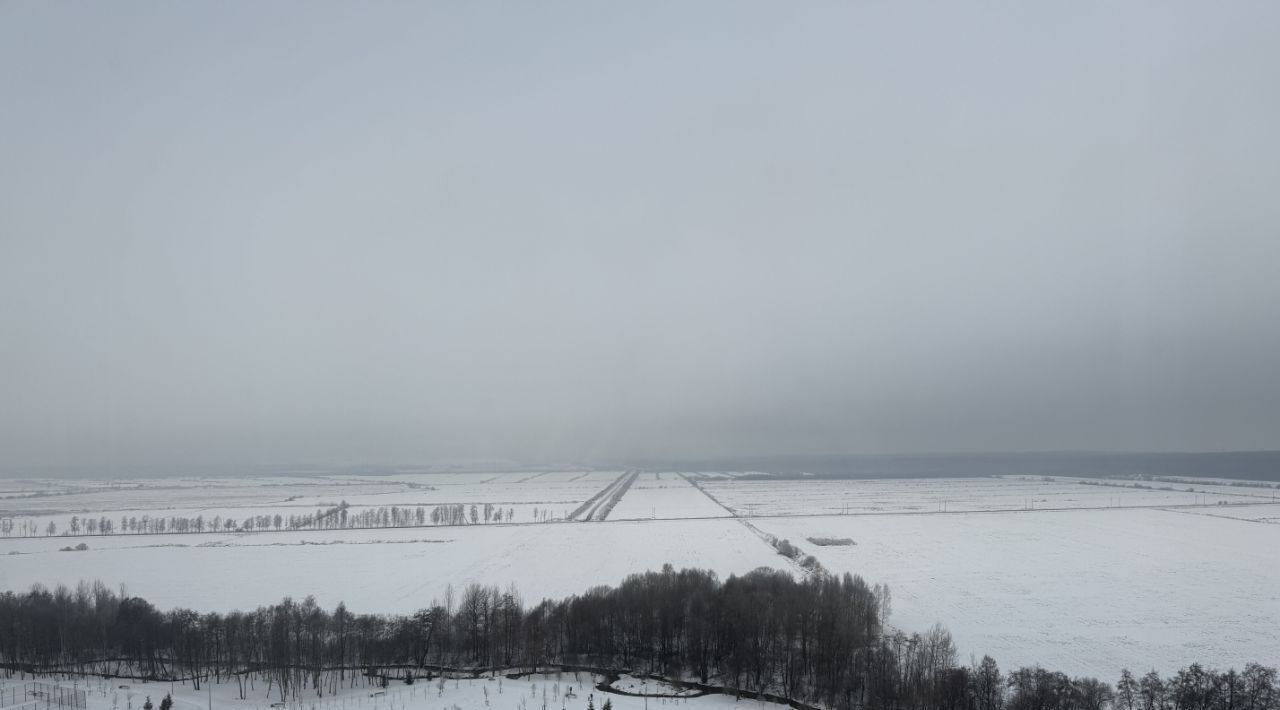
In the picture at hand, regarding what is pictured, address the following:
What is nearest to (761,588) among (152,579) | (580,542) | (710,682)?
(710,682)

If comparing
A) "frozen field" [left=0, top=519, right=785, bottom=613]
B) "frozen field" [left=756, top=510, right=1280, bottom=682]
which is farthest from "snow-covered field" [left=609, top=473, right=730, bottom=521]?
"frozen field" [left=756, top=510, right=1280, bottom=682]

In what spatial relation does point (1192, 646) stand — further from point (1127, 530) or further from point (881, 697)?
point (1127, 530)

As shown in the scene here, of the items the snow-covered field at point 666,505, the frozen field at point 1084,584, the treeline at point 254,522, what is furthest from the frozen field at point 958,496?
the treeline at point 254,522

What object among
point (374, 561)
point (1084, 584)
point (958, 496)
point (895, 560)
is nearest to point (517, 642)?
point (374, 561)

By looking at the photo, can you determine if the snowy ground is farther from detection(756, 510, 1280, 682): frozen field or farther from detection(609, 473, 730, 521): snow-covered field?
detection(609, 473, 730, 521): snow-covered field

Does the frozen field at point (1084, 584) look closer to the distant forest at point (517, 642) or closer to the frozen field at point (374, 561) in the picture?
the distant forest at point (517, 642)
